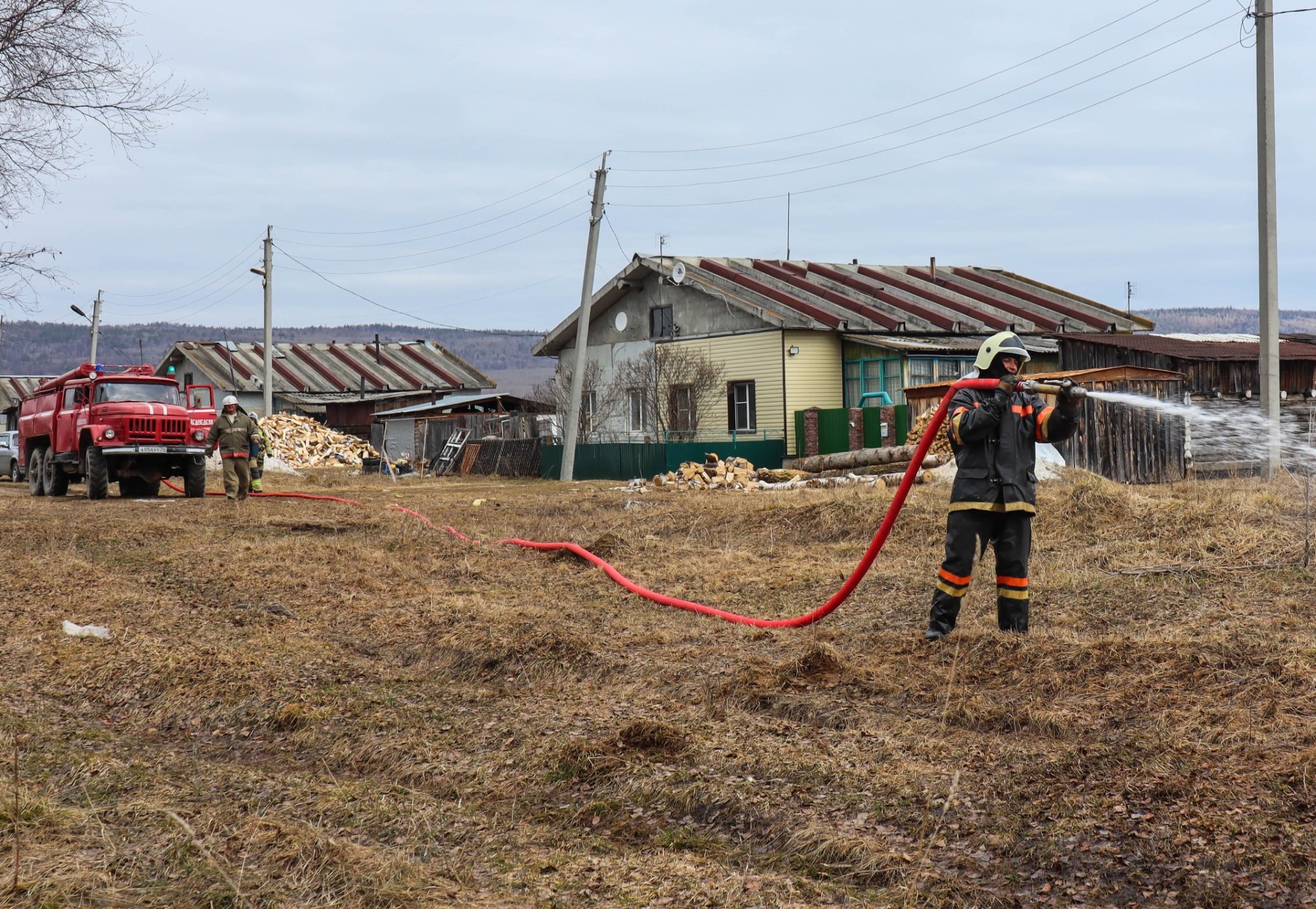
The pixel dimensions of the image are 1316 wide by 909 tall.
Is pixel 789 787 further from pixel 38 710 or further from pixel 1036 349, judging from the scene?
pixel 1036 349

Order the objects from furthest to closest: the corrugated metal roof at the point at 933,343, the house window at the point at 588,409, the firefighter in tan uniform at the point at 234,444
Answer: the house window at the point at 588,409, the corrugated metal roof at the point at 933,343, the firefighter in tan uniform at the point at 234,444

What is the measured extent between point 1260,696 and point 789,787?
243 centimetres

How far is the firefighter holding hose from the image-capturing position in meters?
7.02

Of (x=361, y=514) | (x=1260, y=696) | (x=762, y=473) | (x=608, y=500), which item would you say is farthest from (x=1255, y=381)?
(x=1260, y=696)

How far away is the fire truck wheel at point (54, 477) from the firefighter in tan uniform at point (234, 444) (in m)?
5.41

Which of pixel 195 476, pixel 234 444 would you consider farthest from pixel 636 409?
pixel 234 444

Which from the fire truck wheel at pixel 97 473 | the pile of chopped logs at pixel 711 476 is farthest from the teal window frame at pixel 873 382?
the fire truck wheel at pixel 97 473

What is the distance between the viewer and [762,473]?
23.7 metres

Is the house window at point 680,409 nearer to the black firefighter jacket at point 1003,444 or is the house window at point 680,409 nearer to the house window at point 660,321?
the house window at point 660,321

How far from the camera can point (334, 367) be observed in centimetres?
5425

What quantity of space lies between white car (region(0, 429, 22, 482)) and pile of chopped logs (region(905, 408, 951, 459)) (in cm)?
2230

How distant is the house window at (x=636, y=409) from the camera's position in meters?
32.8

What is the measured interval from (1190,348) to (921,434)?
6.12 meters

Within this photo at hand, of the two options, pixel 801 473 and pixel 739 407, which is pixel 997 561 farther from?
pixel 739 407
